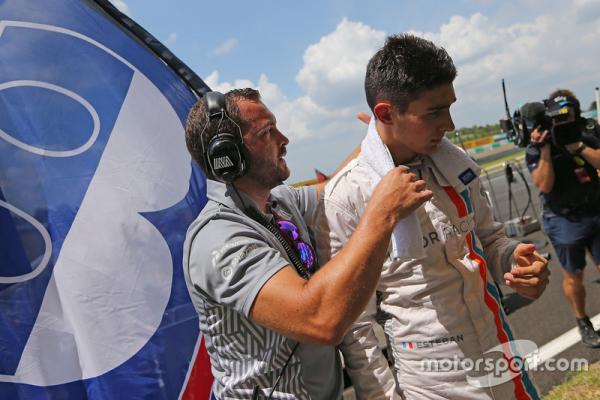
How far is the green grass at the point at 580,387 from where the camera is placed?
312 centimetres

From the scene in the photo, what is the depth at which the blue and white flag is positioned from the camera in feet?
6.00

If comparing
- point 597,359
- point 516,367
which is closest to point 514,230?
point 597,359

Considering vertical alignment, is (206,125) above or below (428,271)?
above

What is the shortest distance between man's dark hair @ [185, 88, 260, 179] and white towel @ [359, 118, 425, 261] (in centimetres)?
51

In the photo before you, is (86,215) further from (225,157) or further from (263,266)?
(263,266)

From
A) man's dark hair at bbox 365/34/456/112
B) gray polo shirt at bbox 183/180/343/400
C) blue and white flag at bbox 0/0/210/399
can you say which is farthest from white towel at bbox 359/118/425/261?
blue and white flag at bbox 0/0/210/399

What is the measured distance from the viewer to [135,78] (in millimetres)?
2285

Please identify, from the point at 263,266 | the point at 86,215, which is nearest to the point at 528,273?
the point at 263,266

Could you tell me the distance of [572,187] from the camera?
13.2ft

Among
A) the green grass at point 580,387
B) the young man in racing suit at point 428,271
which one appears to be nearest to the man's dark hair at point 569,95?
the green grass at point 580,387

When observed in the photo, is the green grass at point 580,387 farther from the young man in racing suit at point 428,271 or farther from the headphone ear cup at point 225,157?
the headphone ear cup at point 225,157

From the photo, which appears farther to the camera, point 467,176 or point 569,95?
point 569,95

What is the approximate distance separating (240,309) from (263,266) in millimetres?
147

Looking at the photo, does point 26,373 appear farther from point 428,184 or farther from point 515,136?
point 515,136
